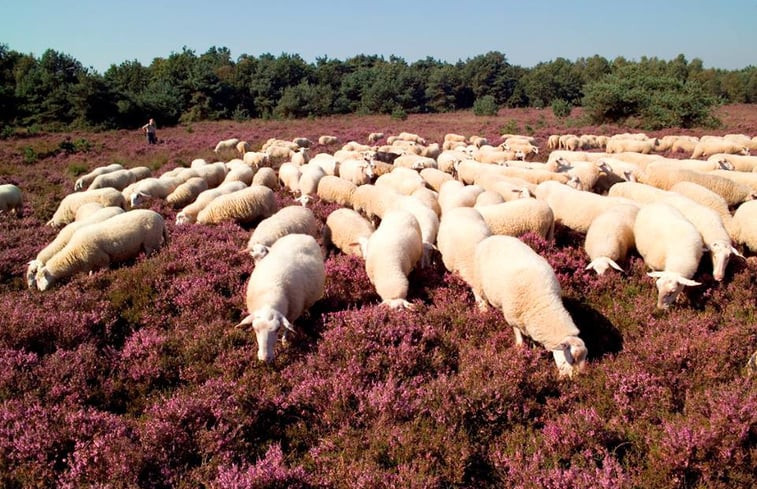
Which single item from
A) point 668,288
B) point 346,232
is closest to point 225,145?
point 346,232

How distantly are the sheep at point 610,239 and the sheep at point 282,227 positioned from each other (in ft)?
18.1

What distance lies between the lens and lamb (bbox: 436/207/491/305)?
7398 millimetres

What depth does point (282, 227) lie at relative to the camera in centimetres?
909

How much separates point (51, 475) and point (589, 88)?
47.1m

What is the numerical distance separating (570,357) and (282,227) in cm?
593

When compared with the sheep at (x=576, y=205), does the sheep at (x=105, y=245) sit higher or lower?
lower

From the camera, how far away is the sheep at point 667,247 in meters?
6.26

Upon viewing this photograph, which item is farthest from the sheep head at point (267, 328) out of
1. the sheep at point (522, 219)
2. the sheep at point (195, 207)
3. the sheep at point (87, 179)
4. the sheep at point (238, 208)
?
the sheep at point (87, 179)

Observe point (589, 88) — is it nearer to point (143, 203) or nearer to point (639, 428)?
point (143, 203)

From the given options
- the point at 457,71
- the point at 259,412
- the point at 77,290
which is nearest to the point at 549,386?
the point at 259,412

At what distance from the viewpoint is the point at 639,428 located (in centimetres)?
427

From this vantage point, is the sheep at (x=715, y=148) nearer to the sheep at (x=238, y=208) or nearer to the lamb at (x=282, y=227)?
the lamb at (x=282, y=227)

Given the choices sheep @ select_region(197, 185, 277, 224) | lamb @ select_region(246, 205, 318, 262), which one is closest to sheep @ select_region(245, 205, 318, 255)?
lamb @ select_region(246, 205, 318, 262)

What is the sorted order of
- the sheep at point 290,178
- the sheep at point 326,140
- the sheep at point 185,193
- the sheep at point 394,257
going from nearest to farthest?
the sheep at point 394,257 → the sheep at point 185,193 → the sheep at point 290,178 → the sheep at point 326,140
